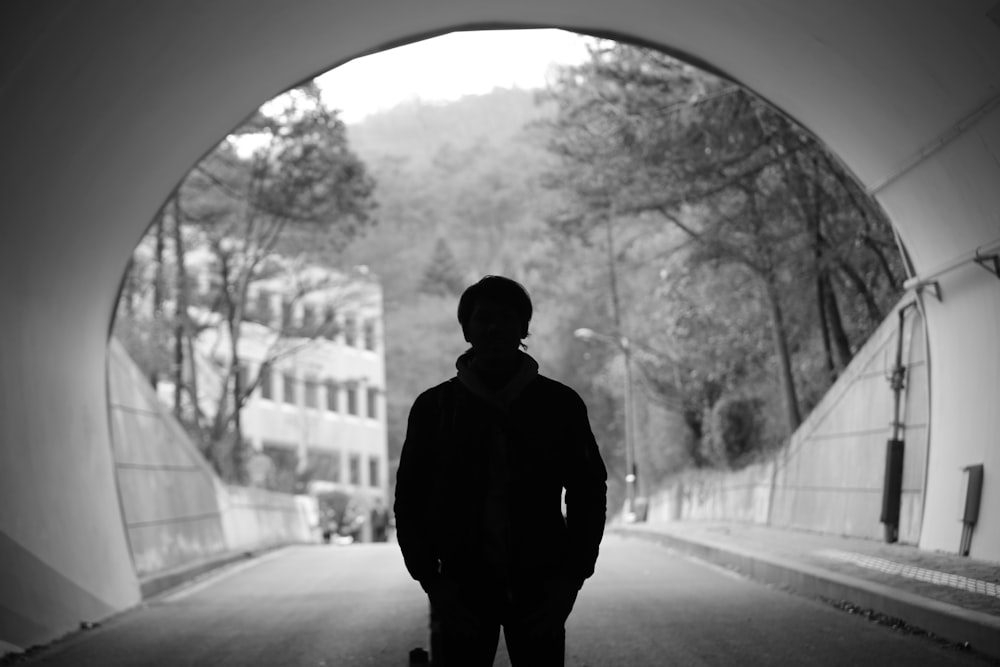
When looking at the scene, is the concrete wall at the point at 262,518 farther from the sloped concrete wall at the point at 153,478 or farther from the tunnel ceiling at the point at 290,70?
the tunnel ceiling at the point at 290,70

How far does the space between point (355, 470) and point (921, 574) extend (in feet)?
190

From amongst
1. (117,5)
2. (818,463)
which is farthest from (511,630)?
(818,463)

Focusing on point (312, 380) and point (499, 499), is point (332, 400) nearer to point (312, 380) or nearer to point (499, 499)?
point (312, 380)

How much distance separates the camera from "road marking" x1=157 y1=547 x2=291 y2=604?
48.9 feet

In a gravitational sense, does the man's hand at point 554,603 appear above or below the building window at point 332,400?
below

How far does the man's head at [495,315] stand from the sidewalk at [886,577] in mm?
4788

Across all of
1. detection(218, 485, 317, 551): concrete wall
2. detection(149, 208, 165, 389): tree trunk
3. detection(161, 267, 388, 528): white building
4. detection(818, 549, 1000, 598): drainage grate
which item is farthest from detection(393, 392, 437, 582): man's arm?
detection(161, 267, 388, 528): white building

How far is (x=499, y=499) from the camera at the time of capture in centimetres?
408

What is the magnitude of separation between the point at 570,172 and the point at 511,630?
2225 centimetres

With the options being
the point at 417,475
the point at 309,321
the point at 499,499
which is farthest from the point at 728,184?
the point at 499,499

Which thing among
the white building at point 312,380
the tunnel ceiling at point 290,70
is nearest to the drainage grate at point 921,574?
the tunnel ceiling at point 290,70

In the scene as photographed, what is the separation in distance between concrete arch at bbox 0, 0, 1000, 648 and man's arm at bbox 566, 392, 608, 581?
14.8 ft

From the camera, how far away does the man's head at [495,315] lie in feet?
13.9

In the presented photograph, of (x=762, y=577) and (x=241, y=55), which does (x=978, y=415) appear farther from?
(x=241, y=55)
